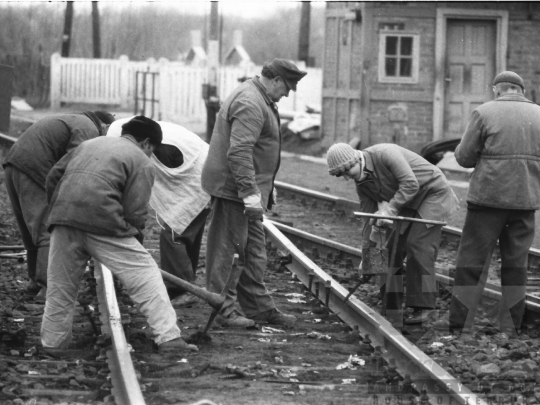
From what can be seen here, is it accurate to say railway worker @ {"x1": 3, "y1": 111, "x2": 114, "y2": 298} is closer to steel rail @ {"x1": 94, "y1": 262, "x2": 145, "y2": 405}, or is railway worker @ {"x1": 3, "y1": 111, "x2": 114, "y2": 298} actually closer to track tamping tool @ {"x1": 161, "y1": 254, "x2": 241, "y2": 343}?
steel rail @ {"x1": 94, "y1": 262, "x2": 145, "y2": 405}

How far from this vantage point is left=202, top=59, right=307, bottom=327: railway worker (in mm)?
6723

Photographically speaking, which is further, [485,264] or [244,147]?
[485,264]

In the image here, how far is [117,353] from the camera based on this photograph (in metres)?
5.67

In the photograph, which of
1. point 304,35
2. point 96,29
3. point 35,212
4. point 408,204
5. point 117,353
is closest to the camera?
point 117,353

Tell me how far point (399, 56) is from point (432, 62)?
73 cm

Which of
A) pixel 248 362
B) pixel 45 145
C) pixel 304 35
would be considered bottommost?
pixel 248 362

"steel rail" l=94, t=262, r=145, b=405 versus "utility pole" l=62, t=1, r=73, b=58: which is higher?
"utility pole" l=62, t=1, r=73, b=58

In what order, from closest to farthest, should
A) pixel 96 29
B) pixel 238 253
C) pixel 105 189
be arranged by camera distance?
1. pixel 105 189
2. pixel 238 253
3. pixel 96 29

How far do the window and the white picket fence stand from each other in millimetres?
9098

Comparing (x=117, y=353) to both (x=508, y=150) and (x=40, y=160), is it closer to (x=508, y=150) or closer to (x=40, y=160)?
Answer: (x=40, y=160)

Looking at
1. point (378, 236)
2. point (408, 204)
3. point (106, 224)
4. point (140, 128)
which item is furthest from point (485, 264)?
point (106, 224)

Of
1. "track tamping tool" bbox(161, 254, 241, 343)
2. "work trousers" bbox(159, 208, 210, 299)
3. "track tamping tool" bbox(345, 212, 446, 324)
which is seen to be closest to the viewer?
"track tamping tool" bbox(161, 254, 241, 343)

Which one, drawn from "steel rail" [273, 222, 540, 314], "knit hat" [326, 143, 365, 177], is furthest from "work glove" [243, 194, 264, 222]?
"steel rail" [273, 222, 540, 314]

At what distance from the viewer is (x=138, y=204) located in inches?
236
